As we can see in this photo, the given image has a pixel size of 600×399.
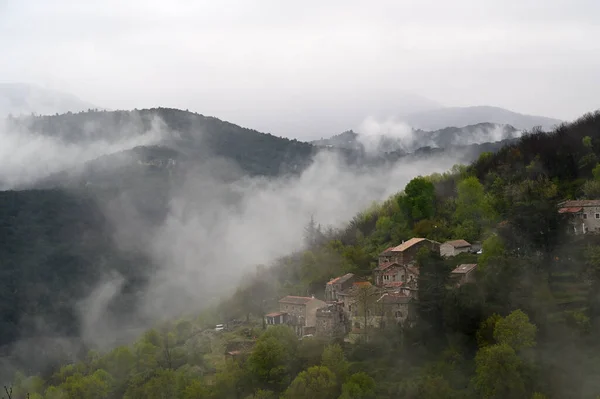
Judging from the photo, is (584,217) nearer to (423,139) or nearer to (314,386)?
(314,386)

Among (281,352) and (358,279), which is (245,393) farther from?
(358,279)

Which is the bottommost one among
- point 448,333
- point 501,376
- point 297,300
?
point 501,376

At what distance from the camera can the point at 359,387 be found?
101ft

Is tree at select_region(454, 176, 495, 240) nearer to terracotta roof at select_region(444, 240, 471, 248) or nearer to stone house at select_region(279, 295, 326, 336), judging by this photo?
terracotta roof at select_region(444, 240, 471, 248)

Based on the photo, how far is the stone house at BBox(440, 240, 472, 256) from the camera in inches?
1841

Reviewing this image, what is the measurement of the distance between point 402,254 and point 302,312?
8.85 metres

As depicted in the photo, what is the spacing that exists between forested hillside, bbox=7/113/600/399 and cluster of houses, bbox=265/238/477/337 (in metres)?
1.33

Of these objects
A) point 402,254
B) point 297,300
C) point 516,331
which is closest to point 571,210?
point 402,254

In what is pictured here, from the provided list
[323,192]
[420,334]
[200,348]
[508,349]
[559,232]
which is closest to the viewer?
[508,349]

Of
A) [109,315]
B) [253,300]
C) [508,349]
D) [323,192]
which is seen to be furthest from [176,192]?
[508,349]

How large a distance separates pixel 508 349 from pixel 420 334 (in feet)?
23.0

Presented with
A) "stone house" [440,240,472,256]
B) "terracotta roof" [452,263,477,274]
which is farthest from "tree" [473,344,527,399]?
"stone house" [440,240,472,256]

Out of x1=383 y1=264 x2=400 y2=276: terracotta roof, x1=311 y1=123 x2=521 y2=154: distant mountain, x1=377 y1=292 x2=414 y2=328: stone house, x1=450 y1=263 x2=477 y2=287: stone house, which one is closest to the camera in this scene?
x1=377 y1=292 x2=414 y2=328: stone house

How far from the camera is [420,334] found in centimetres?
3456
